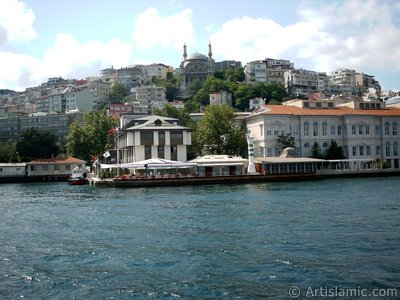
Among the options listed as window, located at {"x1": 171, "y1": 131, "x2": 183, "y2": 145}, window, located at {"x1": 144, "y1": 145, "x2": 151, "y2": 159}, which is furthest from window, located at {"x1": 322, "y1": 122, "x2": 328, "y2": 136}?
window, located at {"x1": 144, "y1": 145, "x2": 151, "y2": 159}

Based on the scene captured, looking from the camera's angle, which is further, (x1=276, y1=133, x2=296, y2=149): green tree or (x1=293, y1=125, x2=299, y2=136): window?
(x1=293, y1=125, x2=299, y2=136): window

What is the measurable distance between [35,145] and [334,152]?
162ft

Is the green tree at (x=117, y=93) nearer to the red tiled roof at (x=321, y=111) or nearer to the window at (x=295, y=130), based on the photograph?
the red tiled roof at (x=321, y=111)

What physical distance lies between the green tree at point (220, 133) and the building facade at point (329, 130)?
2.70 m

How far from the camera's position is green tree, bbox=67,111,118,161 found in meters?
75.5

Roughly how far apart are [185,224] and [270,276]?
9.11 metres

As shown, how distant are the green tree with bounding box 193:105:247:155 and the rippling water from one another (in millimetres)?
37462

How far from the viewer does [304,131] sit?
209 feet

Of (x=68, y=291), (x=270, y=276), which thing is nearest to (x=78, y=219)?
(x=68, y=291)

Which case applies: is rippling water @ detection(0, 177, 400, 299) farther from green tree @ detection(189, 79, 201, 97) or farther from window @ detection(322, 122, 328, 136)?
green tree @ detection(189, 79, 201, 97)

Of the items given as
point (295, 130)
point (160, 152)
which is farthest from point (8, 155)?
point (295, 130)

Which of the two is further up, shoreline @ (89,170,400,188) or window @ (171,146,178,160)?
window @ (171,146,178,160)

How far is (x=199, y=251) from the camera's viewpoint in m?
15.6

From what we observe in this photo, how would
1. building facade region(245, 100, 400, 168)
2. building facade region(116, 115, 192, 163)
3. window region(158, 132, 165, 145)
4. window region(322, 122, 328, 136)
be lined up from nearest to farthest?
building facade region(116, 115, 192, 163) < window region(158, 132, 165, 145) < building facade region(245, 100, 400, 168) < window region(322, 122, 328, 136)
